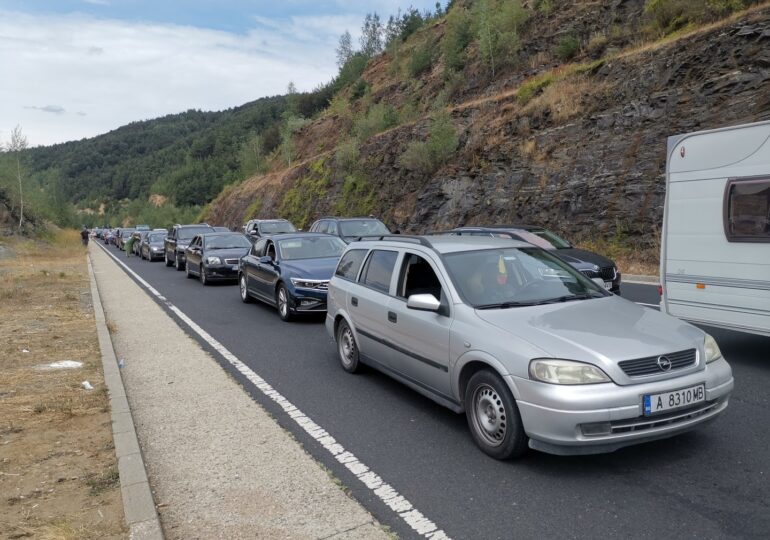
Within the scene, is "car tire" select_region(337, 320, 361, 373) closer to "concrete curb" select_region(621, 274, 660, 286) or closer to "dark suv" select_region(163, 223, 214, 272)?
"concrete curb" select_region(621, 274, 660, 286)

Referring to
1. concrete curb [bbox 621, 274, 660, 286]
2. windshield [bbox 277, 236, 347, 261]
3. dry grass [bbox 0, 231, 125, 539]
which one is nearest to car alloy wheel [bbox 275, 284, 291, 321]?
windshield [bbox 277, 236, 347, 261]

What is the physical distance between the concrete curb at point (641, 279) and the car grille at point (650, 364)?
38.1 ft

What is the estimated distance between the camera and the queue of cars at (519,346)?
4090 millimetres

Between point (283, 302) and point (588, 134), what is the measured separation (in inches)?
594

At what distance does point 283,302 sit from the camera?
1116 centimetres

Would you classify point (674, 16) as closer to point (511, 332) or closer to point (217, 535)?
point (511, 332)

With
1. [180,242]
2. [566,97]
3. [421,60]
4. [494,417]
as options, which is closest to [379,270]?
[494,417]

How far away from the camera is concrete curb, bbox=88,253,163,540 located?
3.66 meters

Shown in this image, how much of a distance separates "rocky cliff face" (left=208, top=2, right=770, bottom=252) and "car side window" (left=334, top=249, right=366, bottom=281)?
43.9 feet

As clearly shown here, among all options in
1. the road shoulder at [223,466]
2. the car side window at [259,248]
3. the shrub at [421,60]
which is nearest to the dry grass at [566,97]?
the car side window at [259,248]

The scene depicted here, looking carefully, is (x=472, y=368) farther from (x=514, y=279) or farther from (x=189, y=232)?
(x=189, y=232)

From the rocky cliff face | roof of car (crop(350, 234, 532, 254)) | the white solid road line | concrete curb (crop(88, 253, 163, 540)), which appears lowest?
the white solid road line

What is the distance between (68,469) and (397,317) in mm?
2976

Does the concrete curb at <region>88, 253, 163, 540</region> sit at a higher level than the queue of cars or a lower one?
lower
